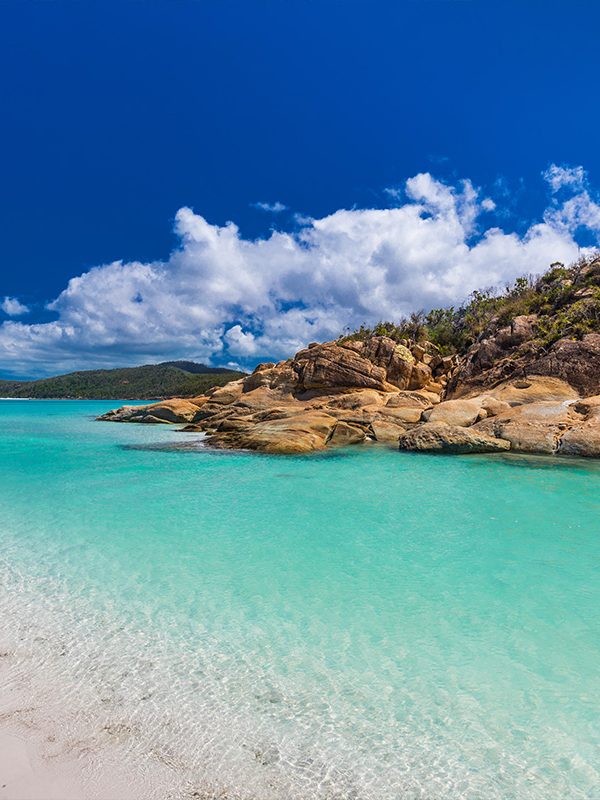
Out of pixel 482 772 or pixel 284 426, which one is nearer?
pixel 482 772

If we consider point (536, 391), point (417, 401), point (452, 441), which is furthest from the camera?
point (417, 401)

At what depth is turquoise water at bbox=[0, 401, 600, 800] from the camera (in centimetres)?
370

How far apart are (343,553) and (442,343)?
5134 centimetres

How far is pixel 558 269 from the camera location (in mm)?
42875

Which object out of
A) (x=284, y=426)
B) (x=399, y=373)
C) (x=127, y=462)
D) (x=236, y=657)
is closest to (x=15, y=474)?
(x=127, y=462)

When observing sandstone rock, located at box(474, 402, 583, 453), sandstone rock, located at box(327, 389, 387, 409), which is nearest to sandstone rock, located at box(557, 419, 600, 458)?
sandstone rock, located at box(474, 402, 583, 453)

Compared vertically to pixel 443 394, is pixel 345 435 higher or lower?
lower

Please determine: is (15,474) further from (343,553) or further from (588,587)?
(588,587)

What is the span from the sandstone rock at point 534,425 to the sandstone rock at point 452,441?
2.27ft

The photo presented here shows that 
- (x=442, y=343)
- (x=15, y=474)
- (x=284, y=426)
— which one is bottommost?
(x=15, y=474)

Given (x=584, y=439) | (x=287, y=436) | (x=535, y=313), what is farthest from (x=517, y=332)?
(x=287, y=436)

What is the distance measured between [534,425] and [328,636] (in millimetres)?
19975

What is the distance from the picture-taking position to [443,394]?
127 ft

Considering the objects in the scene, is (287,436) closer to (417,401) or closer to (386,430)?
(386,430)
